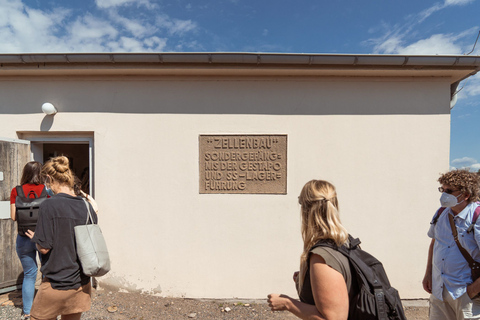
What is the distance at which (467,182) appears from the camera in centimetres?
196

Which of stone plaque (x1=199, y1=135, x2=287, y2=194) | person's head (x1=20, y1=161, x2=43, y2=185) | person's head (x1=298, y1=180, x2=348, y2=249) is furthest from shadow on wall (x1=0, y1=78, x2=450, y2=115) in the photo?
person's head (x1=298, y1=180, x2=348, y2=249)

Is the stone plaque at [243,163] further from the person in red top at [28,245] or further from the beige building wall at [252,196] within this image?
the person in red top at [28,245]

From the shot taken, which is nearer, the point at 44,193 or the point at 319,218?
the point at 319,218

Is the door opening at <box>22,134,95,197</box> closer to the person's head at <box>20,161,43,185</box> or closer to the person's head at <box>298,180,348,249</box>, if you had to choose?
the person's head at <box>20,161,43,185</box>

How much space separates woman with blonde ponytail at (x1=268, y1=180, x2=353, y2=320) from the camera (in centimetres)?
118

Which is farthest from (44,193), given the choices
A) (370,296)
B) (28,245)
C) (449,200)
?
(449,200)

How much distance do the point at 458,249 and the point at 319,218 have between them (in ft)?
5.06

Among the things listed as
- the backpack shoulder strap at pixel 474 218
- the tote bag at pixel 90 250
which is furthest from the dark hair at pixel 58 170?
the backpack shoulder strap at pixel 474 218

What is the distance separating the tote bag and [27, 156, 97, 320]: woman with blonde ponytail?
54mm

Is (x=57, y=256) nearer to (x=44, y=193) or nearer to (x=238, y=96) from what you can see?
(x=44, y=193)

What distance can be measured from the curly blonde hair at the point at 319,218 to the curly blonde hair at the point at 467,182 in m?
1.34


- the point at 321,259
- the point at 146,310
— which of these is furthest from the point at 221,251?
the point at 321,259

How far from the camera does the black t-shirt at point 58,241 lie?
1902mm

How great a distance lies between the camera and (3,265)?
3334 millimetres
